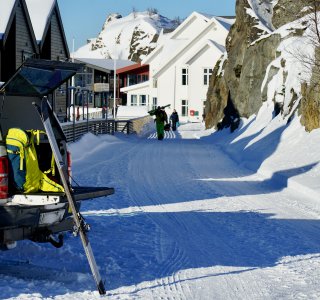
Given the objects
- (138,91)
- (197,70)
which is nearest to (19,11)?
(197,70)

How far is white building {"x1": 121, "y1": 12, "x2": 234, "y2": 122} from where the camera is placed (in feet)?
235

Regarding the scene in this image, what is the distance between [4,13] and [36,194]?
2767cm

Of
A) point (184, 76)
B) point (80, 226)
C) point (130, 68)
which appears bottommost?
point (130, 68)

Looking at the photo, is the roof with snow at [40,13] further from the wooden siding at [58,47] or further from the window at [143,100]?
the window at [143,100]

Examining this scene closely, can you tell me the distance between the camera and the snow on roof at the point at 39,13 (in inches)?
1574

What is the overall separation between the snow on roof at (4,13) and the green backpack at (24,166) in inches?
1040

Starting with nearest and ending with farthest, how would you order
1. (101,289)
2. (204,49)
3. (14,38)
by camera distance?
1. (101,289)
2. (14,38)
3. (204,49)

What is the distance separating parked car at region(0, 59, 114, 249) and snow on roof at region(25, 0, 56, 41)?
32.5m

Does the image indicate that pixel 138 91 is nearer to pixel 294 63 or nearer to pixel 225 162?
pixel 294 63

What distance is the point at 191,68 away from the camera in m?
72.2

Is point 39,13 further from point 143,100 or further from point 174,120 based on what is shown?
point 143,100

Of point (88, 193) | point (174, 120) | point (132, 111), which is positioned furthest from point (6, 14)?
point (132, 111)

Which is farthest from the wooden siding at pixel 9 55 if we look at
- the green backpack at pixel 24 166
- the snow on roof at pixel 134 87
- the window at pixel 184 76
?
the snow on roof at pixel 134 87

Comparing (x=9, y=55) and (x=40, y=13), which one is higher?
(x=40, y=13)
